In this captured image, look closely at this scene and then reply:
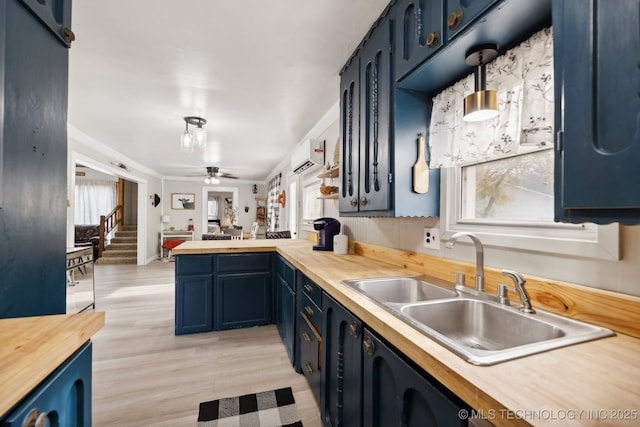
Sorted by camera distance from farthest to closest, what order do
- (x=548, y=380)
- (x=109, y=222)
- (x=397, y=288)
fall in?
(x=109, y=222) → (x=397, y=288) → (x=548, y=380)

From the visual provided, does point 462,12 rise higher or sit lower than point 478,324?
higher

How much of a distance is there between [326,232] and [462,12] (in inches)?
78.7

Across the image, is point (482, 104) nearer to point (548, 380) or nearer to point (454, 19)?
point (454, 19)

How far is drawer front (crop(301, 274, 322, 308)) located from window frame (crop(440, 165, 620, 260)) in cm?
77

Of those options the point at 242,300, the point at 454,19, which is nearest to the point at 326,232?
the point at 242,300

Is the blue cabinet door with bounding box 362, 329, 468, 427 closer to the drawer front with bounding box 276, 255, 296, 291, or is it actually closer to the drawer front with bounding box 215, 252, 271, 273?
the drawer front with bounding box 276, 255, 296, 291

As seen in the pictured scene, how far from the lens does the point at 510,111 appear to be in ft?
3.59

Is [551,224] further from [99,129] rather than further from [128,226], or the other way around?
[128,226]

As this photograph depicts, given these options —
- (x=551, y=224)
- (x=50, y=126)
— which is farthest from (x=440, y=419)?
(x=50, y=126)

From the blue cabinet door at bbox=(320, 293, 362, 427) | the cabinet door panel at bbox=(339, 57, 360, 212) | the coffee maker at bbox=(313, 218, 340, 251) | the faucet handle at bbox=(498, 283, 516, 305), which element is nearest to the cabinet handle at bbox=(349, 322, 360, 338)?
the blue cabinet door at bbox=(320, 293, 362, 427)

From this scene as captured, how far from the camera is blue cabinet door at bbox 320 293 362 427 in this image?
1.12 metres

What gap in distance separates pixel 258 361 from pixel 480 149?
2222 mm

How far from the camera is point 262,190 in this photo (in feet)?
32.1

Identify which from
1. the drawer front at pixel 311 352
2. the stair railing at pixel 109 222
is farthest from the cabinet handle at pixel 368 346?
the stair railing at pixel 109 222
